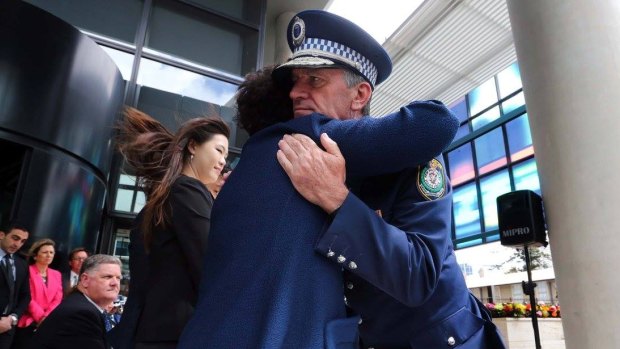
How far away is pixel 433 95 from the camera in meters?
9.45

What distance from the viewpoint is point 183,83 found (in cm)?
613

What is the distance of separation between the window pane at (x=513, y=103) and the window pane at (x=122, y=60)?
9.54 metres

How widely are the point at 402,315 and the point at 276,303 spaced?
1.10 ft

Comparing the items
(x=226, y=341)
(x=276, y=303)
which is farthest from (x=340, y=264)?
(x=226, y=341)

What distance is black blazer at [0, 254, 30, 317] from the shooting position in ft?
12.2

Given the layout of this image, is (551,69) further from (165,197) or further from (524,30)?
(165,197)

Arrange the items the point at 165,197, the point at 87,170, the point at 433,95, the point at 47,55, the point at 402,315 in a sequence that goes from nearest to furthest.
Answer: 1. the point at 402,315
2. the point at 165,197
3. the point at 47,55
4. the point at 87,170
5. the point at 433,95

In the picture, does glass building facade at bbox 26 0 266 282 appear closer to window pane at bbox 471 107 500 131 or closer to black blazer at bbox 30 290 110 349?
black blazer at bbox 30 290 110 349

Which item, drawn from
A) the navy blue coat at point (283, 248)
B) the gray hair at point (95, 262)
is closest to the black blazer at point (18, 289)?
the gray hair at point (95, 262)

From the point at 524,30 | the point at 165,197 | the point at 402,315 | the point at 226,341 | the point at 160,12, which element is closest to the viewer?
the point at 226,341

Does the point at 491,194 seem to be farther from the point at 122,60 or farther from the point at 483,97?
the point at 122,60

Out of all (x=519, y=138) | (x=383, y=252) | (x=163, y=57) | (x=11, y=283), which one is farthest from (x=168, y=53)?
(x=519, y=138)

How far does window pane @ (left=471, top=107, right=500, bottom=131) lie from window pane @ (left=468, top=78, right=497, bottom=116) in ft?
0.59

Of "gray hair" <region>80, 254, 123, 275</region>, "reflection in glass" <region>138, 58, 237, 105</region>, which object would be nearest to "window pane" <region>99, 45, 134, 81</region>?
"reflection in glass" <region>138, 58, 237, 105</region>
